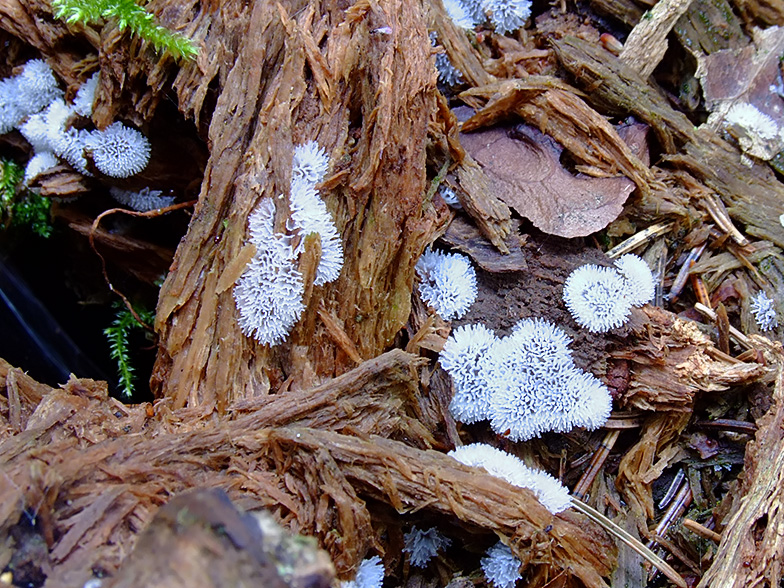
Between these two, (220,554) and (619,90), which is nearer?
(220,554)

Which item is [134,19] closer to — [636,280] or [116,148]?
[116,148]

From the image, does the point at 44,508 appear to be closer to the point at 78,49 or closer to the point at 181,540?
the point at 181,540

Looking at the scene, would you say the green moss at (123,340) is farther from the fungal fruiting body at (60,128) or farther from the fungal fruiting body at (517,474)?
the fungal fruiting body at (517,474)

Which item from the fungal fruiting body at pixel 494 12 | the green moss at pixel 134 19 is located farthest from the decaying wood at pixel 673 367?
the green moss at pixel 134 19

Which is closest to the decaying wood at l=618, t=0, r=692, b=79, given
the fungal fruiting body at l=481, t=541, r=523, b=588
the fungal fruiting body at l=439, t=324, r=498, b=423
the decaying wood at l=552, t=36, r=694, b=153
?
the decaying wood at l=552, t=36, r=694, b=153

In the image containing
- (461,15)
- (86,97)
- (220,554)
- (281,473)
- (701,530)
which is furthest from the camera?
Result: (461,15)

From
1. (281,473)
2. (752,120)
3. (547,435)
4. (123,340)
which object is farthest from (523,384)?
(123,340)

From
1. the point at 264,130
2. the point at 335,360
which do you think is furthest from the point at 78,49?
the point at 335,360

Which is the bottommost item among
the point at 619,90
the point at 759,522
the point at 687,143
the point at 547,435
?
the point at 547,435
